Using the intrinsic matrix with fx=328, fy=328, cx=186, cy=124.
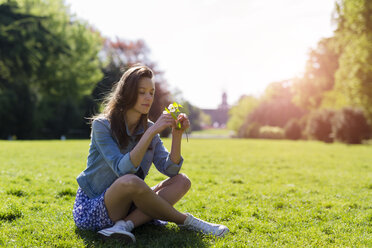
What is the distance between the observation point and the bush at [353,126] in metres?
26.2

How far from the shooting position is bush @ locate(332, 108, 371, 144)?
2625 cm

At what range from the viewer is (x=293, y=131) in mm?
35906

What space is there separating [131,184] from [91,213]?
0.63 metres

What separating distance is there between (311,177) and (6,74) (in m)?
24.2

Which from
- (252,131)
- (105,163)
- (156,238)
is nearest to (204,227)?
(156,238)

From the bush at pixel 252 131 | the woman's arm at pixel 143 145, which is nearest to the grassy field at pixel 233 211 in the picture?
the woman's arm at pixel 143 145

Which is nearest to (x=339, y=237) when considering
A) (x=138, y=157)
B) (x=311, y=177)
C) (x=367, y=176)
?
(x=138, y=157)

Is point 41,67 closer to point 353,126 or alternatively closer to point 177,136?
point 177,136

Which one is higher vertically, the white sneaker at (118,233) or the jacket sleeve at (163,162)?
the jacket sleeve at (163,162)

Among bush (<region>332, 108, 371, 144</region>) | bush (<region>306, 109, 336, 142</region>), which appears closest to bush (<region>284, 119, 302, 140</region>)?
bush (<region>306, 109, 336, 142</region>)

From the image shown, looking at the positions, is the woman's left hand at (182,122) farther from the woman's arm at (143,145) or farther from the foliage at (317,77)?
the foliage at (317,77)

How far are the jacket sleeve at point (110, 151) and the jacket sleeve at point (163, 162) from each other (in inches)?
22.7

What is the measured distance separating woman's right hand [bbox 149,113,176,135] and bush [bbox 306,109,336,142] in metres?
28.2

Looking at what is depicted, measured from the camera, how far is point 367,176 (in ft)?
28.7
